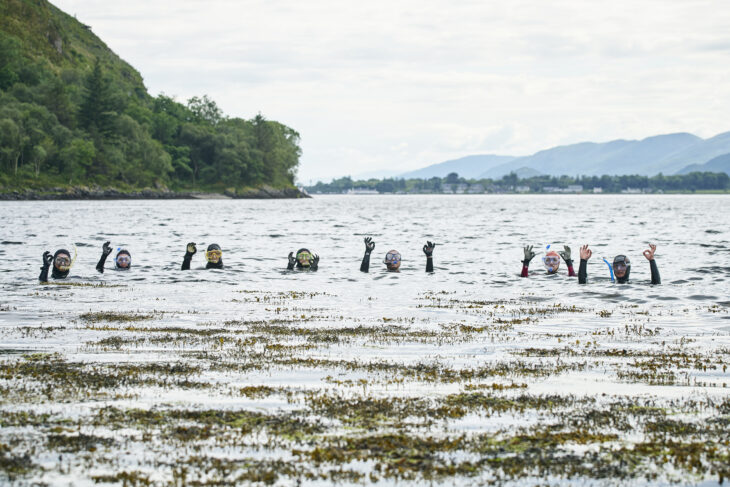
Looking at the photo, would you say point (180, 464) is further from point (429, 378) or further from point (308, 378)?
point (429, 378)

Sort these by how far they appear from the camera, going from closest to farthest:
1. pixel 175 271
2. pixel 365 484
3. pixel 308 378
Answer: pixel 365 484, pixel 308 378, pixel 175 271

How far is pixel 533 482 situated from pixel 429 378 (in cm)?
480

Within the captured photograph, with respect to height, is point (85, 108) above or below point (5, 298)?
above

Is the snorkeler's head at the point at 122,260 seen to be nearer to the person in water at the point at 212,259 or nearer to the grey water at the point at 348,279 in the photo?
the grey water at the point at 348,279

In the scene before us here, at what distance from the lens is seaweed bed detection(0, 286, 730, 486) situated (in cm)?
852

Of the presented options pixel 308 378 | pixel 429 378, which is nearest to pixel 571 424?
pixel 429 378

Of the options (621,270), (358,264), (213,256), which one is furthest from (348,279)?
(621,270)

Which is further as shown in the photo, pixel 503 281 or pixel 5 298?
pixel 503 281

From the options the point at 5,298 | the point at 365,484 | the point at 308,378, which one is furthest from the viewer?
the point at 5,298

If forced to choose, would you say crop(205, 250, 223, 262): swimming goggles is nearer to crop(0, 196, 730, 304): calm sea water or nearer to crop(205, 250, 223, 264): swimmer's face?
crop(205, 250, 223, 264): swimmer's face

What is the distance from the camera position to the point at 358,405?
11016 mm

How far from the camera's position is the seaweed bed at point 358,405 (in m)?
8.52

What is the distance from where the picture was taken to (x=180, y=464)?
8.54 meters

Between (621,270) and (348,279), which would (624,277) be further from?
(348,279)
